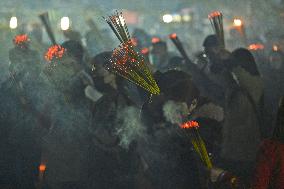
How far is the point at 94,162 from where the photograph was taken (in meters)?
5.46

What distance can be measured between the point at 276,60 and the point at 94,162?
261 inches

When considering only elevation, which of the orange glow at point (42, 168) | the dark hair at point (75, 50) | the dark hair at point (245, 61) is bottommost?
the orange glow at point (42, 168)

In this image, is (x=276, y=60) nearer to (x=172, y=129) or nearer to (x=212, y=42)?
(x=212, y=42)

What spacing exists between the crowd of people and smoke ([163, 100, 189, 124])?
1 cm

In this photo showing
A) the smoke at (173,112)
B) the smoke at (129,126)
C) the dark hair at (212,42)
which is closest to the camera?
the smoke at (173,112)

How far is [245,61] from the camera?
19.4 ft

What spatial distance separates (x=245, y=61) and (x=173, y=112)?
1.77m

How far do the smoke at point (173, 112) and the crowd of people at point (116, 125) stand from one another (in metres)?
0.01

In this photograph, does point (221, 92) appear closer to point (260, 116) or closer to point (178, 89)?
point (260, 116)

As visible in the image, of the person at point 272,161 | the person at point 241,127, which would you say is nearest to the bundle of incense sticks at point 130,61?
the person at point 272,161

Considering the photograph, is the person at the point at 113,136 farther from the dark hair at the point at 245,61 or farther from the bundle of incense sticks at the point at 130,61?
the dark hair at the point at 245,61

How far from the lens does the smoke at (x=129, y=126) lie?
518cm

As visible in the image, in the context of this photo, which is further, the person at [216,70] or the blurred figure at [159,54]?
the blurred figure at [159,54]

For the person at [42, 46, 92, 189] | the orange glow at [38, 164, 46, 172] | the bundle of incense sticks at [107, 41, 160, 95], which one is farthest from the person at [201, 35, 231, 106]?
the orange glow at [38, 164, 46, 172]
